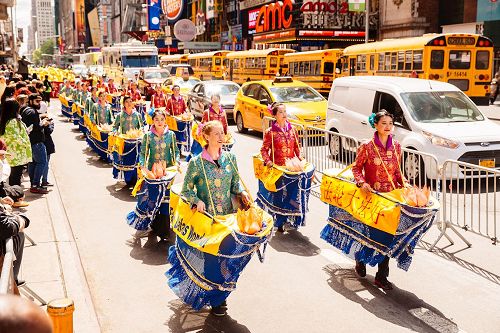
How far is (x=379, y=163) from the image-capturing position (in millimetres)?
6688

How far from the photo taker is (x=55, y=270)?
6.70 meters

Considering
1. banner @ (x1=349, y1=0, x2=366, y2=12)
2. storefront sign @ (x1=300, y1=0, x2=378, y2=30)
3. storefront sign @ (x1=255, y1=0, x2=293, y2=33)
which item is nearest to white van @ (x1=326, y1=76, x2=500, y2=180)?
banner @ (x1=349, y1=0, x2=366, y2=12)

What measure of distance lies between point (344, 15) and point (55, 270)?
41.4 metres

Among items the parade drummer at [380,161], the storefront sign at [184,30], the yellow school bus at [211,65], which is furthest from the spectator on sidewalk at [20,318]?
the storefront sign at [184,30]

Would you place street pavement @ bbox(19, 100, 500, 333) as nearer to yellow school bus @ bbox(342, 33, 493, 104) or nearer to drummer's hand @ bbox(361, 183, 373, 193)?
drummer's hand @ bbox(361, 183, 373, 193)

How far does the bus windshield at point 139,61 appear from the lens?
3959 centimetres

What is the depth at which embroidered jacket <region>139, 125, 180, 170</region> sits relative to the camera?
8578mm

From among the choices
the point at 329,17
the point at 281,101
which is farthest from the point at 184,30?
the point at 281,101

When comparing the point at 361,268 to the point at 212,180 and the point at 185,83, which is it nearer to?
the point at 212,180

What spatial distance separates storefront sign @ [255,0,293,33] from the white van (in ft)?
106

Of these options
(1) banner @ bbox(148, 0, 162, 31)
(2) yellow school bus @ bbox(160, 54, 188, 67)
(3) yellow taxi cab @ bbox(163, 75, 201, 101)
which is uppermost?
(1) banner @ bbox(148, 0, 162, 31)

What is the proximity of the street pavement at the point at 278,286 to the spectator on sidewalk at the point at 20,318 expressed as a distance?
373 centimetres

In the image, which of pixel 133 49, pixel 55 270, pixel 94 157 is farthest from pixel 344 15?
pixel 55 270

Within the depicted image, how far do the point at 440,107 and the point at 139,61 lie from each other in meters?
30.2
